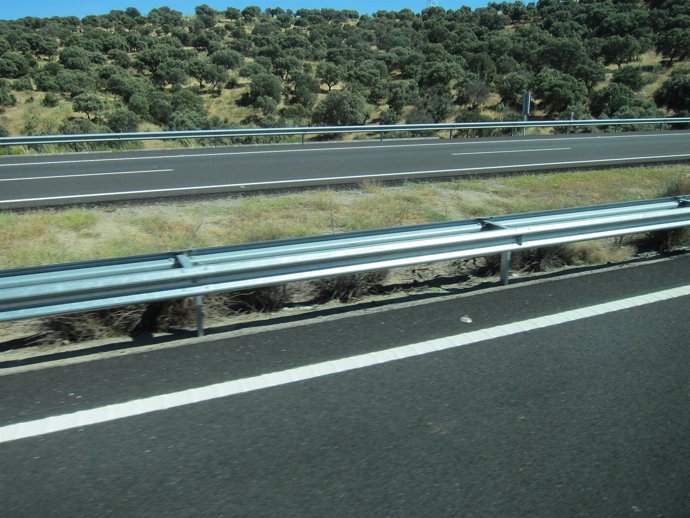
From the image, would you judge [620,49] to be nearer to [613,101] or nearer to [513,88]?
[513,88]

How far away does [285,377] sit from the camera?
4.27m

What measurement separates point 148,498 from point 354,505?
984 millimetres

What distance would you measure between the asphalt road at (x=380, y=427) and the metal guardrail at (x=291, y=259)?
451 mm

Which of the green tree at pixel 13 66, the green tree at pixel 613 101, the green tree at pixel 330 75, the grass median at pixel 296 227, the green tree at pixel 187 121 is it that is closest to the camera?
the grass median at pixel 296 227

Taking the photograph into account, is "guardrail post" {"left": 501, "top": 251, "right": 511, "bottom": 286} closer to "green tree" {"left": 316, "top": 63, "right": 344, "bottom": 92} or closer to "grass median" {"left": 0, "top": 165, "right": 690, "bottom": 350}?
"grass median" {"left": 0, "top": 165, "right": 690, "bottom": 350}

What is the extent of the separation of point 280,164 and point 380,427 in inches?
527

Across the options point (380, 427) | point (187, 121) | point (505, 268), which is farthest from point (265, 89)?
point (380, 427)

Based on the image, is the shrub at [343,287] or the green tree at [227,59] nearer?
the shrub at [343,287]

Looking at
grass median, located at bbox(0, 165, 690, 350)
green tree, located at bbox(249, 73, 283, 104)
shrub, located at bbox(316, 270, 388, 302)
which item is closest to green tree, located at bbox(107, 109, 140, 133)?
green tree, located at bbox(249, 73, 283, 104)

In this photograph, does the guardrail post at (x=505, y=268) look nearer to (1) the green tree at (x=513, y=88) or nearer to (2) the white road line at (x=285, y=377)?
(2) the white road line at (x=285, y=377)

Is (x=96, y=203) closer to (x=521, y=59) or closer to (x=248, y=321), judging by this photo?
(x=248, y=321)

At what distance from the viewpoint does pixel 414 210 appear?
10664mm

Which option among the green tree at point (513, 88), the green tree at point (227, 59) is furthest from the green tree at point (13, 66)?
the green tree at point (513, 88)

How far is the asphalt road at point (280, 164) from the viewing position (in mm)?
12648
